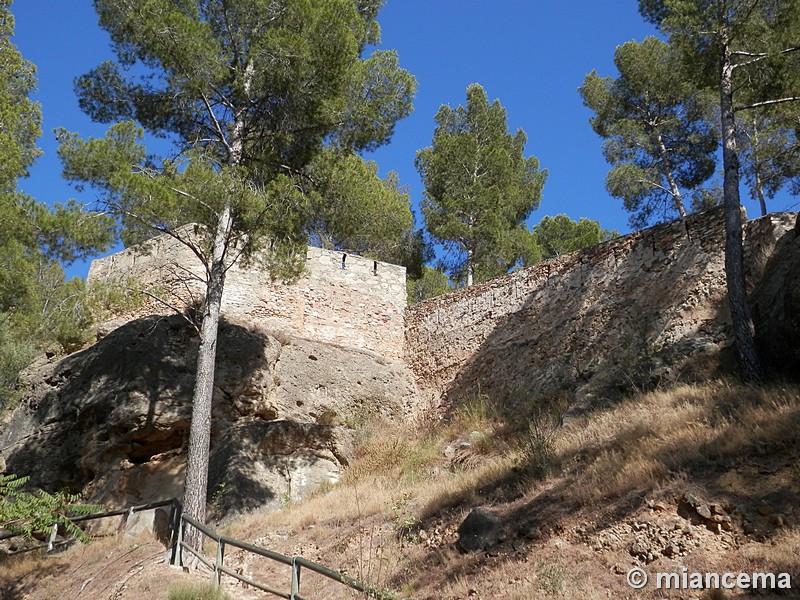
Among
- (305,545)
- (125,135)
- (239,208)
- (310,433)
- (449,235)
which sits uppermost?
(449,235)

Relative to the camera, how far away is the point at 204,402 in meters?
8.70

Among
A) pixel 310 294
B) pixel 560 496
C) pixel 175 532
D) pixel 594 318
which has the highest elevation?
pixel 310 294

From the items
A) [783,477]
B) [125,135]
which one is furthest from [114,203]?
[783,477]

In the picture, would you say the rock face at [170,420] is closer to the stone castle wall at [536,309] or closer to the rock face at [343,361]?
the rock face at [343,361]

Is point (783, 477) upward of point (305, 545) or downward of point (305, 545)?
upward

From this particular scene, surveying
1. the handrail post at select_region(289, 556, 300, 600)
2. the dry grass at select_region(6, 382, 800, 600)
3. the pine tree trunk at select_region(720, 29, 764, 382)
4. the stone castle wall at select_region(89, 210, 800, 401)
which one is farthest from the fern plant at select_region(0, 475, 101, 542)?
the pine tree trunk at select_region(720, 29, 764, 382)

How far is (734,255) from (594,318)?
3662mm

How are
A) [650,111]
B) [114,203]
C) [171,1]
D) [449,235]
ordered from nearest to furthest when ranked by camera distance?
[114,203]
[171,1]
[650,111]
[449,235]

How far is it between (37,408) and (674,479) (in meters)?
12.0

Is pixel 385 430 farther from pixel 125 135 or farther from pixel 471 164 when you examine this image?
pixel 471 164

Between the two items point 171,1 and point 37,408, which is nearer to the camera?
point 171,1

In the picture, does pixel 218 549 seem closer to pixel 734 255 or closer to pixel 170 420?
pixel 170 420

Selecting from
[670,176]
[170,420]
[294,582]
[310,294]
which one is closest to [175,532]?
[294,582]

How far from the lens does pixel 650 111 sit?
58.4 ft
